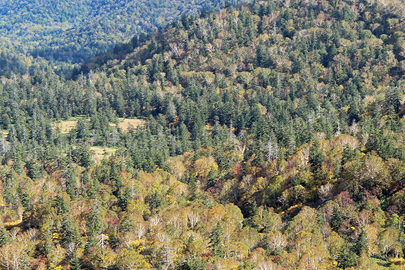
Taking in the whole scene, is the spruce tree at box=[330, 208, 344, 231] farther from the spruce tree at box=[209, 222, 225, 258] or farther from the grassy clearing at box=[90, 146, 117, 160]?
the grassy clearing at box=[90, 146, 117, 160]

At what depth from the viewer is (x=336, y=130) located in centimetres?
16312

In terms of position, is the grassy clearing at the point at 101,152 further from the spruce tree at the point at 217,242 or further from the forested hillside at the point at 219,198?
the spruce tree at the point at 217,242

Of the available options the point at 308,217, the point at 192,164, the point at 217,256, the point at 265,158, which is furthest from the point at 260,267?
the point at 192,164

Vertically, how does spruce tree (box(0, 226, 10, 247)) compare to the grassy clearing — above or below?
above

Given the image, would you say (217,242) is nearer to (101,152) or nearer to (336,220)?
(336,220)

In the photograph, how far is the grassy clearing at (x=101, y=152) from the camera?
577 ft

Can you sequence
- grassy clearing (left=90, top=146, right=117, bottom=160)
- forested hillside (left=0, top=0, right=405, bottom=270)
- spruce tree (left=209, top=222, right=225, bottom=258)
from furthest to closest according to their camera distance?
grassy clearing (left=90, top=146, right=117, bottom=160)
spruce tree (left=209, top=222, right=225, bottom=258)
forested hillside (left=0, top=0, right=405, bottom=270)

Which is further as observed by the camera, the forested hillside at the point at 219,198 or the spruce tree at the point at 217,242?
the spruce tree at the point at 217,242

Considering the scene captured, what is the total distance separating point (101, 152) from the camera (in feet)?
599

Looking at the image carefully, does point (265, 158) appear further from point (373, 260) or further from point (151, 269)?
point (151, 269)

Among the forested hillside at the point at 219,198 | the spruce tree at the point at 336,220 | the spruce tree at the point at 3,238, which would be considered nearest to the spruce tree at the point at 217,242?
the forested hillside at the point at 219,198

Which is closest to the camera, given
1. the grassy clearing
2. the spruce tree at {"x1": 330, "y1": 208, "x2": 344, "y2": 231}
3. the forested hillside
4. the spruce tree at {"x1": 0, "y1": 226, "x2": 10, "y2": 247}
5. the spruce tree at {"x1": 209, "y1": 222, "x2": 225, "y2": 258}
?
the forested hillside

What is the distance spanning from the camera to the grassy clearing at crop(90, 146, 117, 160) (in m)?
176

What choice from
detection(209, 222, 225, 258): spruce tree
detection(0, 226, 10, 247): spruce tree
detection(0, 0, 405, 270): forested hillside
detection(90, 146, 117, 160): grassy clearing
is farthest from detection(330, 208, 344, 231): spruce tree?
detection(90, 146, 117, 160): grassy clearing
